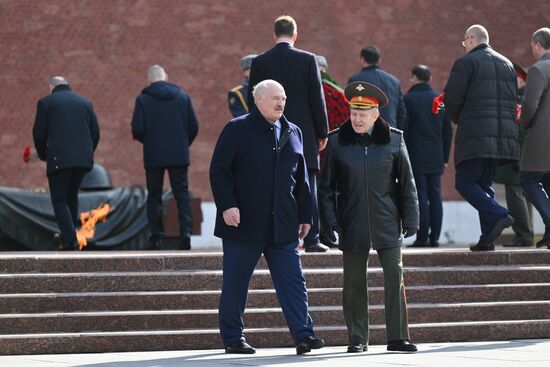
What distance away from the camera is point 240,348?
830 centimetres

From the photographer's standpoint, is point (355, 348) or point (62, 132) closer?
point (355, 348)

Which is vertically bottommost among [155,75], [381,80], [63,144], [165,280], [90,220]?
[165,280]

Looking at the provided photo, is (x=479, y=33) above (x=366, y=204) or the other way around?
above

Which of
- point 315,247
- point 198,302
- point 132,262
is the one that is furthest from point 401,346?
point 132,262

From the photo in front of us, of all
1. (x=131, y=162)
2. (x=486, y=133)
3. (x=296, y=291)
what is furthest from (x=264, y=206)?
(x=131, y=162)

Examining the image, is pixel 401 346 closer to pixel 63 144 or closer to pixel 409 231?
pixel 409 231

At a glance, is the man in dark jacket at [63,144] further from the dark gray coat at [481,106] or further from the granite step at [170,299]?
the dark gray coat at [481,106]

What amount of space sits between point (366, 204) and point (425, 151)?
4767mm

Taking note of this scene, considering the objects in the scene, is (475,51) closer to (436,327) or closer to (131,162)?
(436,327)

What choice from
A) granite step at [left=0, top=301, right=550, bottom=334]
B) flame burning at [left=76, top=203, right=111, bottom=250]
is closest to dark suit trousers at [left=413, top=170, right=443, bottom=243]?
granite step at [left=0, top=301, right=550, bottom=334]

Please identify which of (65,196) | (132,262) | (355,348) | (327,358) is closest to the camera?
(327,358)

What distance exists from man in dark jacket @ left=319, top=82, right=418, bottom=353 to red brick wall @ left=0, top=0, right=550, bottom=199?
36.9 ft

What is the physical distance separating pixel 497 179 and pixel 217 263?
3686 mm

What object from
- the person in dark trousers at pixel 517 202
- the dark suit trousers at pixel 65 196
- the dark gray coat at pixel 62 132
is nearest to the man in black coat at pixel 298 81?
the person in dark trousers at pixel 517 202
